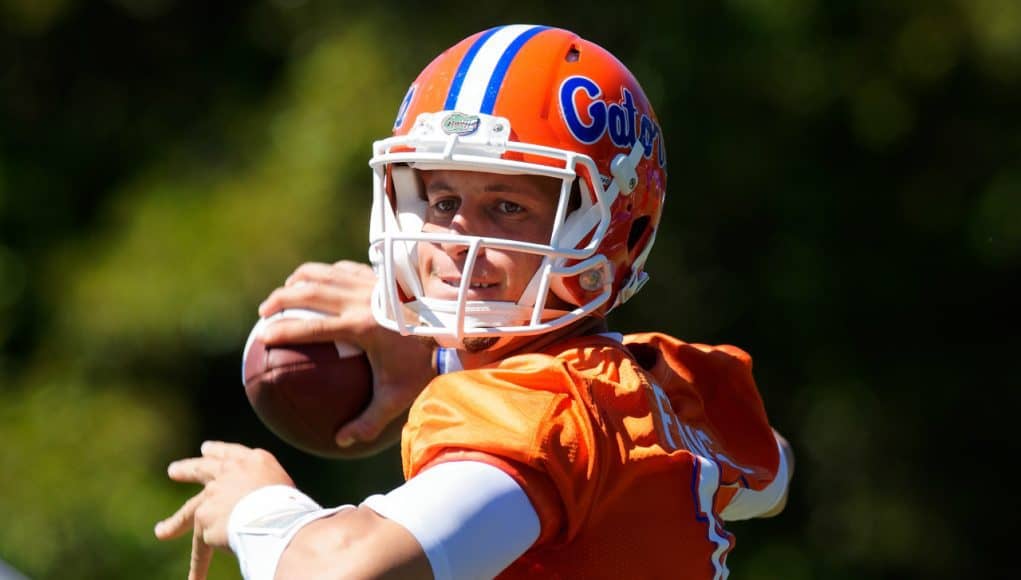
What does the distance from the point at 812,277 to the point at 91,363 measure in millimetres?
3047

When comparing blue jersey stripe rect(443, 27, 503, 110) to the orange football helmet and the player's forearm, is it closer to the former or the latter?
the orange football helmet

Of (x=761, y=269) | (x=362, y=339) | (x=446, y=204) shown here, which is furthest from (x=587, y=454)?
(x=761, y=269)

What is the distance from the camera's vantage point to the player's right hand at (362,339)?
10.6 feet

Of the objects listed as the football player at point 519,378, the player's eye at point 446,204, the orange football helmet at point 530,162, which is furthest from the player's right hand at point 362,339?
the player's eye at point 446,204

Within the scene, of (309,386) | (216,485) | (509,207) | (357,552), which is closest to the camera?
(357,552)

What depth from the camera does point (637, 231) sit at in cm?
299

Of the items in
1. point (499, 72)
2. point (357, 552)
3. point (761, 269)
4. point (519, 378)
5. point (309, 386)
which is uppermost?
point (499, 72)

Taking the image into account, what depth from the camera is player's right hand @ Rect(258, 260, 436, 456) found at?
10.6 feet

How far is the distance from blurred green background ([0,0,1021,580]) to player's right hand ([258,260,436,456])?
10.3 ft

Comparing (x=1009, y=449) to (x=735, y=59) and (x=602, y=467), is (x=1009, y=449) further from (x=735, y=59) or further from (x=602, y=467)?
(x=602, y=467)

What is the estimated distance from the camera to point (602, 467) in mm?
2422

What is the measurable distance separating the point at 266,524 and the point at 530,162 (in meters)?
0.73

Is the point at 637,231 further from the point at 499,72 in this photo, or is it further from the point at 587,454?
the point at 587,454

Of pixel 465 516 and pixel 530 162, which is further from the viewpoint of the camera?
pixel 530 162
